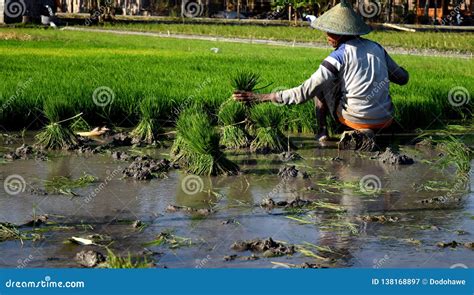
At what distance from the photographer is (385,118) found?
811 centimetres

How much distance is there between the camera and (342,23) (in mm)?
7785

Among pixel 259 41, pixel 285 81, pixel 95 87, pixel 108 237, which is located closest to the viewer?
pixel 108 237

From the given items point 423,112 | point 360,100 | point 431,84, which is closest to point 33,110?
point 360,100

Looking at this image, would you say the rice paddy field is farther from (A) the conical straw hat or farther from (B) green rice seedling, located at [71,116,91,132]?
(A) the conical straw hat

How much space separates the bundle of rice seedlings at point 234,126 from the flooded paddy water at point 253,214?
285 millimetres

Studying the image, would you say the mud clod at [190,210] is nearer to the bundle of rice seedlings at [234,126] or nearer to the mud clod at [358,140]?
the bundle of rice seedlings at [234,126]

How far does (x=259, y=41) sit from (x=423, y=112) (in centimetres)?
1919

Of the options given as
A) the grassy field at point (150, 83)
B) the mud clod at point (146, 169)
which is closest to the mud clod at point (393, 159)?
the grassy field at point (150, 83)

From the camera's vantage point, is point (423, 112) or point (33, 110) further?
point (423, 112)

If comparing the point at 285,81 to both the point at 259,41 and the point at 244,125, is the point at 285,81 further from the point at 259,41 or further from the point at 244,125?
the point at 259,41

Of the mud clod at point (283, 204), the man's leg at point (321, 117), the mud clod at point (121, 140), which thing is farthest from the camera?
the man's leg at point (321, 117)

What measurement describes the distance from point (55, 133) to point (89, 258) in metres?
3.58

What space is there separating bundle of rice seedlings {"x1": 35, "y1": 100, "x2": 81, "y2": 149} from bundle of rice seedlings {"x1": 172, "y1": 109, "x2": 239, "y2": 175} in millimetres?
1235

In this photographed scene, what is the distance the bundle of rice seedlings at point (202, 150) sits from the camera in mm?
6879
